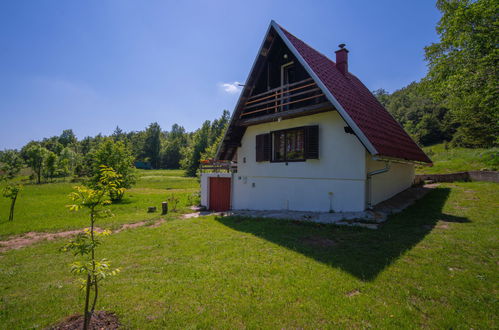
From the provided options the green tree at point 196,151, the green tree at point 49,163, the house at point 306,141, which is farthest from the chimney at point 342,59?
the green tree at point 49,163

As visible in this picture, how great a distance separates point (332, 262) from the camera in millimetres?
4766

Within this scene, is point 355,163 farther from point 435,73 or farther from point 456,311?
point 435,73

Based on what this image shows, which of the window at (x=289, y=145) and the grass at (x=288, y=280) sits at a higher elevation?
the window at (x=289, y=145)

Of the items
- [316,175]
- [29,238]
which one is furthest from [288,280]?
[29,238]

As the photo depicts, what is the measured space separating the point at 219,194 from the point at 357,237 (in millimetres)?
9942

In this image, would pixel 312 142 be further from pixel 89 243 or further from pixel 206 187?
pixel 89 243

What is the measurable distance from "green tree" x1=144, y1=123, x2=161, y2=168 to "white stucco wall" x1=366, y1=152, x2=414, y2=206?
84416 millimetres

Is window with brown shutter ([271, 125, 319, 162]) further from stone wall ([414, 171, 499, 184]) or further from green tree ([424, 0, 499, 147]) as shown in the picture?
stone wall ([414, 171, 499, 184])

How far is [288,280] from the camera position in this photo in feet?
13.5

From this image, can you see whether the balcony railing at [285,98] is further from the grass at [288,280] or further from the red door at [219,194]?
the grass at [288,280]

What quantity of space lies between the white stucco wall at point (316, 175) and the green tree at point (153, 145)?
8115 cm

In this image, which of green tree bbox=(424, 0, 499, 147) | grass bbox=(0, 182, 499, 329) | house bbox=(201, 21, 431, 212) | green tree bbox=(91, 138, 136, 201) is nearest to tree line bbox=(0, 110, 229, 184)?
green tree bbox=(91, 138, 136, 201)

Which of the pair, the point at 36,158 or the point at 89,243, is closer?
the point at 89,243

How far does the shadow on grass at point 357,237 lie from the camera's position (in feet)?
15.5
